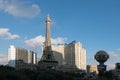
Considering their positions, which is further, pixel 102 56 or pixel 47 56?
pixel 47 56

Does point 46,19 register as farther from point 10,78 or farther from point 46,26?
point 10,78

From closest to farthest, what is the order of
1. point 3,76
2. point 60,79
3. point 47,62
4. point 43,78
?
point 3,76 → point 43,78 → point 60,79 → point 47,62

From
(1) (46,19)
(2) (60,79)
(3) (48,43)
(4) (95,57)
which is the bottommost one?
(2) (60,79)

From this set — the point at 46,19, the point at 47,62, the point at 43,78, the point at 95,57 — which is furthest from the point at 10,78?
the point at 46,19

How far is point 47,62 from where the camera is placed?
180 metres

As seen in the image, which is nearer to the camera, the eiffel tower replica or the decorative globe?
the decorative globe

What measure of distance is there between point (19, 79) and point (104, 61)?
23.8m

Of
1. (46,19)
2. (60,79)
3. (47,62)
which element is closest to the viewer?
(60,79)

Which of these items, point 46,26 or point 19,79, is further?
point 46,26

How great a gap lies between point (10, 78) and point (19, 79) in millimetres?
1697

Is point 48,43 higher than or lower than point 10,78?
higher

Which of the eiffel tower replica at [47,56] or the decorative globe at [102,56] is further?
the eiffel tower replica at [47,56]

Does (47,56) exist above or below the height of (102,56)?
above

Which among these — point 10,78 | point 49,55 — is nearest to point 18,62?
point 49,55
